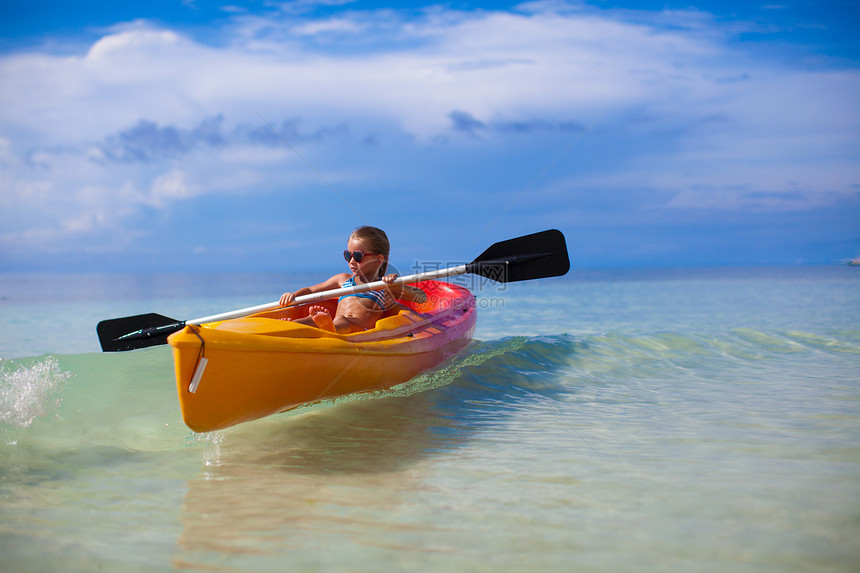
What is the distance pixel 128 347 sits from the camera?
160 inches

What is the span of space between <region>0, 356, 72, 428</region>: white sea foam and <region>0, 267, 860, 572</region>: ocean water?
0.02 metres

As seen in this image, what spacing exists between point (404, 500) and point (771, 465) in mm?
1955

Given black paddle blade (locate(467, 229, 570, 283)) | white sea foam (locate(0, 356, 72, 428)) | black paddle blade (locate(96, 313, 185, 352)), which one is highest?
black paddle blade (locate(467, 229, 570, 283))

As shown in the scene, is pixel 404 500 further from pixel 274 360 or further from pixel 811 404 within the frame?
pixel 811 404

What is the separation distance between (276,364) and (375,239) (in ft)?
4.96

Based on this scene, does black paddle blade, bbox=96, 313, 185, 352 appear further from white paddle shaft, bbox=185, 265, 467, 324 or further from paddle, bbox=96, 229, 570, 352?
white paddle shaft, bbox=185, 265, 467, 324

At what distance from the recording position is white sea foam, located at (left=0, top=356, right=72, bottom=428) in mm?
3916

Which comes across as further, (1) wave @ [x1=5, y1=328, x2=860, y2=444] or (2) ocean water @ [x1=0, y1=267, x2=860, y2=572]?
(1) wave @ [x1=5, y1=328, x2=860, y2=444]

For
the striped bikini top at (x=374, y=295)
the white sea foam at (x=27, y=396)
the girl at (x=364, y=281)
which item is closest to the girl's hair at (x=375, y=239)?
the girl at (x=364, y=281)

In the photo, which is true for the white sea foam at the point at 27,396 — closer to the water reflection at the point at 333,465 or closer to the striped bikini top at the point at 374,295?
the water reflection at the point at 333,465

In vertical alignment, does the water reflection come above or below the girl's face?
below

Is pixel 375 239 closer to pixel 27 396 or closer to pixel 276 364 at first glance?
pixel 276 364

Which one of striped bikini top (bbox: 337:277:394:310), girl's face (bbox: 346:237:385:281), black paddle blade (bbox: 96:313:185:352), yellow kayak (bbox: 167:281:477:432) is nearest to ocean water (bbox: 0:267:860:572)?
yellow kayak (bbox: 167:281:477:432)

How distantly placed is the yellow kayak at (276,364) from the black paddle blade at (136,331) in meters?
0.66
